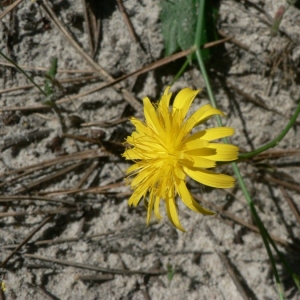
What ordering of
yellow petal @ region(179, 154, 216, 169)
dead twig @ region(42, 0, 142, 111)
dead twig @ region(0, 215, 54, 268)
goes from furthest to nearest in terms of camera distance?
dead twig @ region(42, 0, 142, 111) < dead twig @ region(0, 215, 54, 268) < yellow petal @ region(179, 154, 216, 169)

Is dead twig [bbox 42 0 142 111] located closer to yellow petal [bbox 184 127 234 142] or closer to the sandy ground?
the sandy ground

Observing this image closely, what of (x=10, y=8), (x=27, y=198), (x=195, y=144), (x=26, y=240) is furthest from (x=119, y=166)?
(x=10, y=8)

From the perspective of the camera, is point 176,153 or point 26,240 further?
point 26,240

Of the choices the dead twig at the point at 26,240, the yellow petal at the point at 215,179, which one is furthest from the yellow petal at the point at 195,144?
the dead twig at the point at 26,240

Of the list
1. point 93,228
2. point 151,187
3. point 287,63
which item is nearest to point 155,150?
point 151,187

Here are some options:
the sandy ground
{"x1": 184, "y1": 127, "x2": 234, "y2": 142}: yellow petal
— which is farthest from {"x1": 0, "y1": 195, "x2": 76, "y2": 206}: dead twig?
{"x1": 184, "y1": 127, "x2": 234, "y2": 142}: yellow petal

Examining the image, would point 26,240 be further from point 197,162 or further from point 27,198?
point 197,162

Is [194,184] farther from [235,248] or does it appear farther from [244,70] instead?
[244,70]
